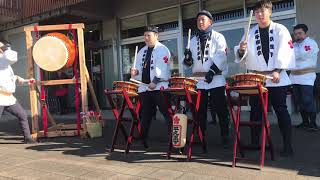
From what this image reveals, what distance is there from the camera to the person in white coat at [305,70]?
24.8 feet

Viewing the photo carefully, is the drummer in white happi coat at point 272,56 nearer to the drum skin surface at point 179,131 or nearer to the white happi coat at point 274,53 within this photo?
the white happi coat at point 274,53

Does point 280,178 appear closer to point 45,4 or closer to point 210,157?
point 210,157

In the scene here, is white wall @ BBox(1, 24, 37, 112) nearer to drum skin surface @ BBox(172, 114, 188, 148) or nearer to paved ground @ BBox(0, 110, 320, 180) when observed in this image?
paved ground @ BBox(0, 110, 320, 180)

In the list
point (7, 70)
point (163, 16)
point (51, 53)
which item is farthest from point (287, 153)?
point (163, 16)

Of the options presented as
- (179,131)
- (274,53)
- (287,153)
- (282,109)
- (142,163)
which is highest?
(274,53)

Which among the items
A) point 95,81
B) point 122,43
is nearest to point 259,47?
point 122,43

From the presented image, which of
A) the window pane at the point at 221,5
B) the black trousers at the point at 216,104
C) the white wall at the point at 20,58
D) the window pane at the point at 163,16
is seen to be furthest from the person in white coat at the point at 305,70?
the white wall at the point at 20,58

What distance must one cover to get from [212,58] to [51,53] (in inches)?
129

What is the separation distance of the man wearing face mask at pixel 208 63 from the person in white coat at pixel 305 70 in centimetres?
203

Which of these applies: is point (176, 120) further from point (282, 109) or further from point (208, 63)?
point (282, 109)

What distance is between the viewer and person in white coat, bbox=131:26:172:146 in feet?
21.3

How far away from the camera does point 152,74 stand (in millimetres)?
6559

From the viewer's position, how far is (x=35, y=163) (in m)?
6.16

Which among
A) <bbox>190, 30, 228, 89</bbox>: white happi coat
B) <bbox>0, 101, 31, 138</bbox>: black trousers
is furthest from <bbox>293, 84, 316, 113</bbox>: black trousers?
<bbox>0, 101, 31, 138</bbox>: black trousers
